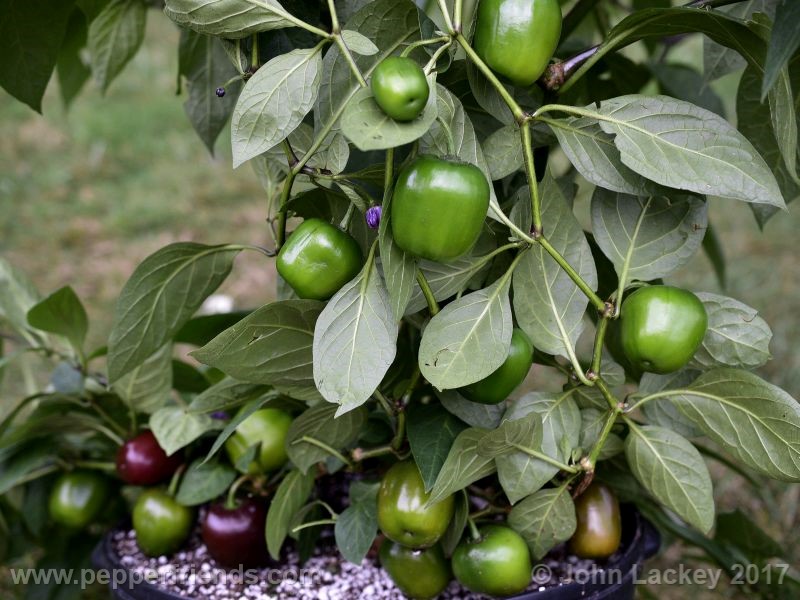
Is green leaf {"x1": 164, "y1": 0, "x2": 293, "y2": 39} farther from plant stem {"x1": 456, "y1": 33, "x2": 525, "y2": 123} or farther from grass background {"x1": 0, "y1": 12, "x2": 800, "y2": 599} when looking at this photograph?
grass background {"x1": 0, "y1": 12, "x2": 800, "y2": 599}

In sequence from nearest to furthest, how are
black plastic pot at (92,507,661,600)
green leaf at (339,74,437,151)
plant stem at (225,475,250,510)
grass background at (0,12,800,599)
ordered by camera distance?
1. green leaf at (339,74,437,151)
2. black plastic pot at (92,507,661,600)
3. plant stem at (225,475,250,510)
4. grass background at (0,12,800,599)

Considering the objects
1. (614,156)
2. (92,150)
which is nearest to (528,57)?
(614,156)

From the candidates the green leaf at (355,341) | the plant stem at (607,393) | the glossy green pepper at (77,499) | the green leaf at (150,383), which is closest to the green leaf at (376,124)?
the green leaf at (355,341)

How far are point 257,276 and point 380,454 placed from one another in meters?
1.45

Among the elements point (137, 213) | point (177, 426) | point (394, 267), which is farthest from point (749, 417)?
point (137, 213)

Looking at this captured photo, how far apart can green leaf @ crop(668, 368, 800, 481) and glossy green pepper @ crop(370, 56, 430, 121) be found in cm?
30

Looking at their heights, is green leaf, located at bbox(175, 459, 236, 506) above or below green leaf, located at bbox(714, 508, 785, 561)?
above

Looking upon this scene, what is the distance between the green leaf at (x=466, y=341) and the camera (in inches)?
20.9

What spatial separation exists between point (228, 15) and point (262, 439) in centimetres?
39

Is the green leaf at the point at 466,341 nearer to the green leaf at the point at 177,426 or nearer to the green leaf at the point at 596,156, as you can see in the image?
the green leaf at the point at 596,156

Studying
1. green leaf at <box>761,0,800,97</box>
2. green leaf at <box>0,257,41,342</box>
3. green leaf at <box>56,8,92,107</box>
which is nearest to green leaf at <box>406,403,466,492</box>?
green leaf at <box>761,0,800,97</box>

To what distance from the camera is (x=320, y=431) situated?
682 millimetres

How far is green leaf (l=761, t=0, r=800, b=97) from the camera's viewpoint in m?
0.45

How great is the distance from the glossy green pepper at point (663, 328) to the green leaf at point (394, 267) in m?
0.16
